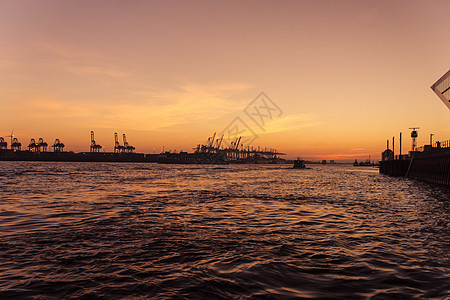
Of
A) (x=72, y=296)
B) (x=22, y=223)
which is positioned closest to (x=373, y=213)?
(x=72, y=296)

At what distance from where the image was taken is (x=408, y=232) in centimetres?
1245

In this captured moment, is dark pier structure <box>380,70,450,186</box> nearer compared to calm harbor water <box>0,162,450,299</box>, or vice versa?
calm harbor water <box>0,162,450,299</box>

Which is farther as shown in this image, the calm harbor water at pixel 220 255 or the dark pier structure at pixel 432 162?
the dark pier structure at pixel 432 162

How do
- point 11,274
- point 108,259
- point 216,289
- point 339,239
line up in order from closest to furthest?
point 216,289
point 11,274
point 108,259
point 339,239

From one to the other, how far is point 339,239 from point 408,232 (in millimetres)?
3653

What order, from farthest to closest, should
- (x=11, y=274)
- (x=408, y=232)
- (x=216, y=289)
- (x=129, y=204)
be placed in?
(x=129, y=204) → (x=408, y=232) → (x=11, y=274) → (x=216, y=289)

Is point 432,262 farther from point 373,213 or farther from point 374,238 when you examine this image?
point 373,213

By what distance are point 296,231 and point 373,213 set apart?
7835mm

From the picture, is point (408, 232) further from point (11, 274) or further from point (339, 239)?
point (11, 274)

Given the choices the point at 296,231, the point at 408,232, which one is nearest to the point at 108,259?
the point at 296,231

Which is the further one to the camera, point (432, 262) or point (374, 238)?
point (374, 238)

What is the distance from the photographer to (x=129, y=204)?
20.0 meters

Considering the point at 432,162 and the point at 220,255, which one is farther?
the point at 432,162

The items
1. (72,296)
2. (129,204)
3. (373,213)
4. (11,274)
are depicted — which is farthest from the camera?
(129,204)
